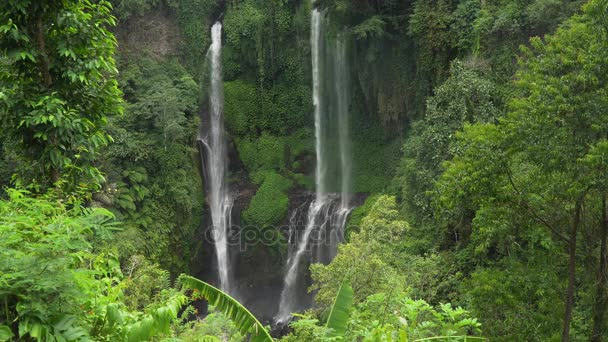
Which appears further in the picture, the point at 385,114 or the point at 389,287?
the point at 385,114

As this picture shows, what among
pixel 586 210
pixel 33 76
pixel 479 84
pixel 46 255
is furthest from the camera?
pixel 479 84

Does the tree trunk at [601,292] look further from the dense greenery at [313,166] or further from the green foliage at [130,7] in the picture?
the green foliage at [130,7]

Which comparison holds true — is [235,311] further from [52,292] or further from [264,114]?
[264,114]

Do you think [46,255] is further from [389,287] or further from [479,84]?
[479,84]

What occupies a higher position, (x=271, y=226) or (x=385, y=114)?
(x=385, y=114)

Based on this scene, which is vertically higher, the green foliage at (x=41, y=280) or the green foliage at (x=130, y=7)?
the green foliage at (x=130, y=7)

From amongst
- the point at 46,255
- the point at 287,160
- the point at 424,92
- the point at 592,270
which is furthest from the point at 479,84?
the point at 46,255

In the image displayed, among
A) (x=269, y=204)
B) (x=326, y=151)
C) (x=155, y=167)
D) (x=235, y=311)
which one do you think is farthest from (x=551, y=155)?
(x=326, y=151)

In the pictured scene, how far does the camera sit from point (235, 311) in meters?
5.96

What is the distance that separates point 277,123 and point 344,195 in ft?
17.3

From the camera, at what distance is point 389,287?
1258 cm

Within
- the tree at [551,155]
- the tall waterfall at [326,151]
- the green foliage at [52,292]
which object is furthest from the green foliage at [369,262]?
the tall waterfall at [326,151]

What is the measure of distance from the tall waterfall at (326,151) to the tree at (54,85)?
62.8 feet

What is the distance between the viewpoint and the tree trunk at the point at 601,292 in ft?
32.5
